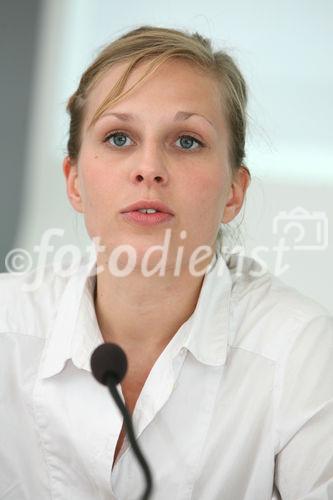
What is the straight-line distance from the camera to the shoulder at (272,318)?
953 millimetres

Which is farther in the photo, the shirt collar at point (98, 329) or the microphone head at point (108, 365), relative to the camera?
the shirt collar at point (98, 329)

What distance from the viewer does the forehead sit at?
92 centimetres

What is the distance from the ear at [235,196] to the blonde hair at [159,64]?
2 centimetres

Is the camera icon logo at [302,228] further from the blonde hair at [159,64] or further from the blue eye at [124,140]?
the blue eye at [124,140]

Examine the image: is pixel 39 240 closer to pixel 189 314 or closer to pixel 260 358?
pixel 189 314

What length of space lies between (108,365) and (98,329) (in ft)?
1.32

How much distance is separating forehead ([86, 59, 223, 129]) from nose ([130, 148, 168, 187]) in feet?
0.22

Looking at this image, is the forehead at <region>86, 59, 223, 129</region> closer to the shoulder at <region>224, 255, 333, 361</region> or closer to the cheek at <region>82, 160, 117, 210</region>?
the cheek at <region>82, 160, 117, 210</region>

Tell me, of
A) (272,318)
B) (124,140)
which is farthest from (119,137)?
(272,318)

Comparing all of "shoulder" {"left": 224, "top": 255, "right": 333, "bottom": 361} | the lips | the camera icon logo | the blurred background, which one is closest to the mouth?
the lips

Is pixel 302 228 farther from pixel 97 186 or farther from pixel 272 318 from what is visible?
pixel 97 186

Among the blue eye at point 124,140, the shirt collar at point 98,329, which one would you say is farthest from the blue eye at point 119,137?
the shirt collar at point 98,329

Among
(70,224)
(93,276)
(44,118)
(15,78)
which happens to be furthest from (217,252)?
(15,78)

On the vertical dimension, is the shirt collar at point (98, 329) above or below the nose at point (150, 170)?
below
